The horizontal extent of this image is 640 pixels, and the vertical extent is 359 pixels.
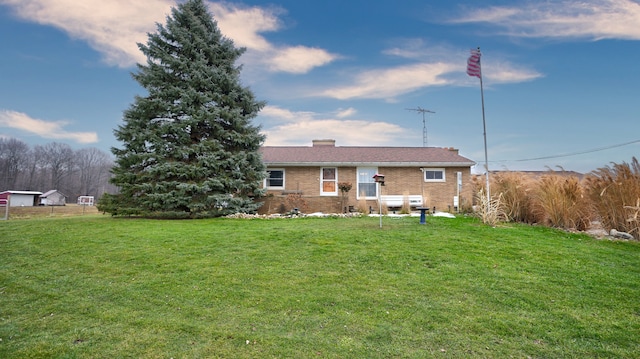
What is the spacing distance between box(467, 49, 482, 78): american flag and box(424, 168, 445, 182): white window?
18.3ft

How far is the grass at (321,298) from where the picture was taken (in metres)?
3.12

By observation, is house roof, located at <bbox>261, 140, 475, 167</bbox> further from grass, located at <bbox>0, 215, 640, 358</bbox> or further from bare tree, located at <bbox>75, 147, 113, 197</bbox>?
bare tree, located at <bbox>75, 147, 113, 197</bbox>

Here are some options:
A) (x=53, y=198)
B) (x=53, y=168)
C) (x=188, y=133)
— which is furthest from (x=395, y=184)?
(x=53, y=168)

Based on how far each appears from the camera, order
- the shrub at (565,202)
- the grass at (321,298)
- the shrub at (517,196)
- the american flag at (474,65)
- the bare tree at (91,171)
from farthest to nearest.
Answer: the bare tree at (91,171), the american flag at (474,65), the shrub at (517,196), the shrub at (565,202), the grass at (321,298)

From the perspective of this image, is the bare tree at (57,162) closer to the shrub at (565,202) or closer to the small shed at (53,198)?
the small shed at (53,198)

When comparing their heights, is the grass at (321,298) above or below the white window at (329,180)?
below

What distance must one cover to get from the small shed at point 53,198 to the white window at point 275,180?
162ft

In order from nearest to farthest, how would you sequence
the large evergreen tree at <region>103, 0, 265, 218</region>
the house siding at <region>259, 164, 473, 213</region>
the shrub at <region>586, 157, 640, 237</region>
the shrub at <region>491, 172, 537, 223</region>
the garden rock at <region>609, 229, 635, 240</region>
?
the garden rock at <region>609, 229, 635, 240</region>, the shrub at <region>586, 157, 640, 237</region>, the shrub at <region>491, 172, 537, 223</region>, the large evergreen tree at <region>103, 0, 265, 218</region>, the house siding at <region>259, 164, 473, 213</region>

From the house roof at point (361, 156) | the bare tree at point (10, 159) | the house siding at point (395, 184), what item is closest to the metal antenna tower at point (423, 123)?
the house roof at point (361, 156)

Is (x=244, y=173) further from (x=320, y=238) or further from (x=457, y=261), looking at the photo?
(x=457, y=261)

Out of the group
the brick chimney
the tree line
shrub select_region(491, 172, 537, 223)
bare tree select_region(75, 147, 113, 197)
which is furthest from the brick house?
bare tree select_region(75, 147, 113, 197)

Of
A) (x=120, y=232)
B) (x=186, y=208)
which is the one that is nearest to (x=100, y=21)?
(x=186, y=208)

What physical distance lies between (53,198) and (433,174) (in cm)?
6166

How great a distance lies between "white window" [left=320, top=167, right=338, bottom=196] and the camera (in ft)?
55.9
